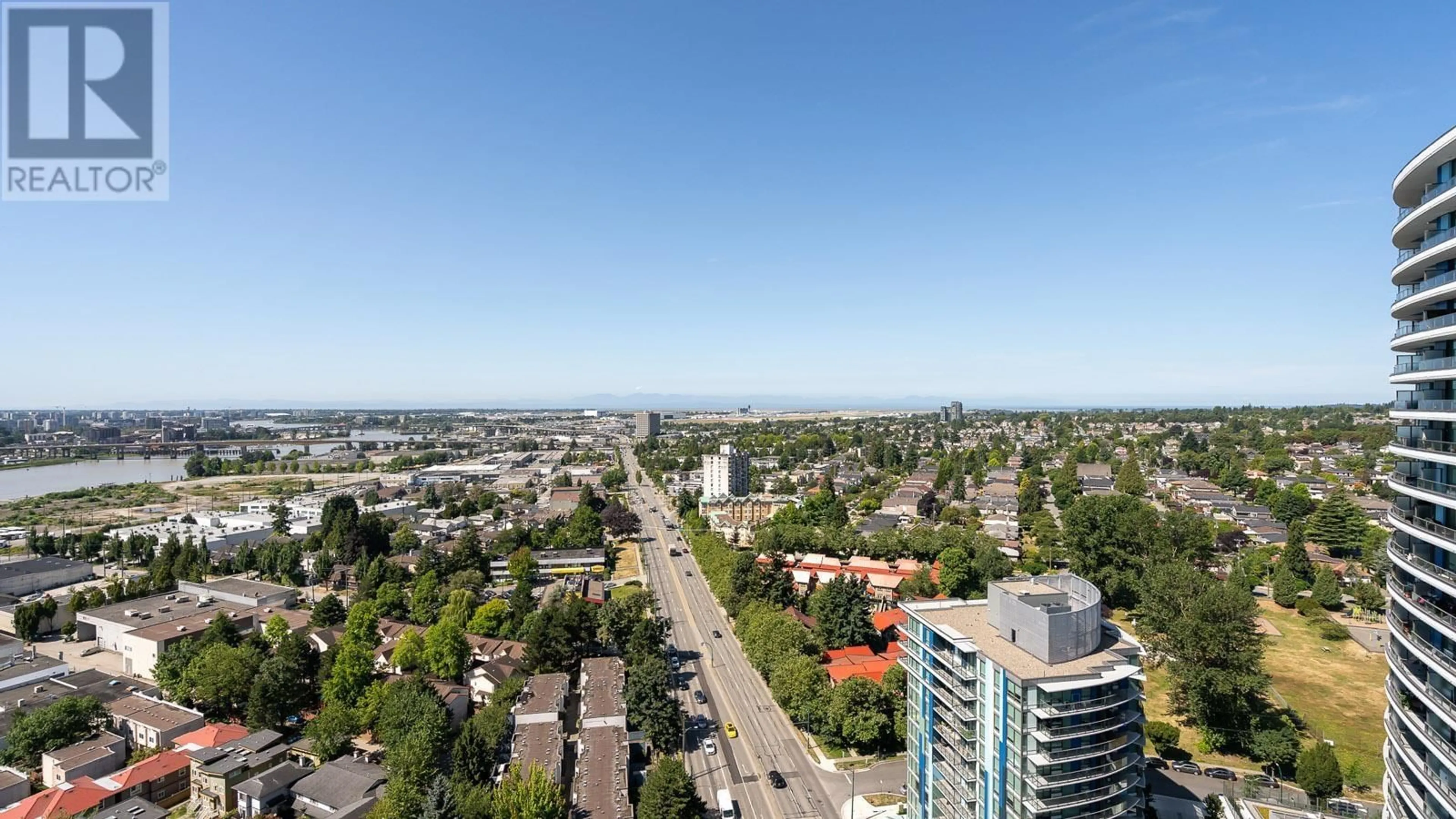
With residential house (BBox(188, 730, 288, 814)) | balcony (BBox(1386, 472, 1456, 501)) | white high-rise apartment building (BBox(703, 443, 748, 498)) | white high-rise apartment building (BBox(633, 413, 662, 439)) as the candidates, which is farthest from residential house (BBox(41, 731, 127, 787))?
white high-rise apartment building (BBox(633, 413, 662, 439))

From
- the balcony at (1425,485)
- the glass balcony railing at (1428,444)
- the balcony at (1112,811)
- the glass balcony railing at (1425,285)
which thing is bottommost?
the balcony at (1112,811)

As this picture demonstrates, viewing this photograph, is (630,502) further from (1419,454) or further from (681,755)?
(1419,454)

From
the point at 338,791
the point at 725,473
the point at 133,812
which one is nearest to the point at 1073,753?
the point at 338,791

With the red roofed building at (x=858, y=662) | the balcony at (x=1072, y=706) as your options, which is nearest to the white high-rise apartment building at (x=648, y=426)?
the red roofed building at (x=858, y=662)

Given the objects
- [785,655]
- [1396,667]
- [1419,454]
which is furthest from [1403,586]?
[785,655]

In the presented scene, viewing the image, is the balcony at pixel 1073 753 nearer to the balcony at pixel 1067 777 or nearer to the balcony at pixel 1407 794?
the balcony at pixel 1067 777

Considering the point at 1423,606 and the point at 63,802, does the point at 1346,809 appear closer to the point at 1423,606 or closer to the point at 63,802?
the point at 1423,606
